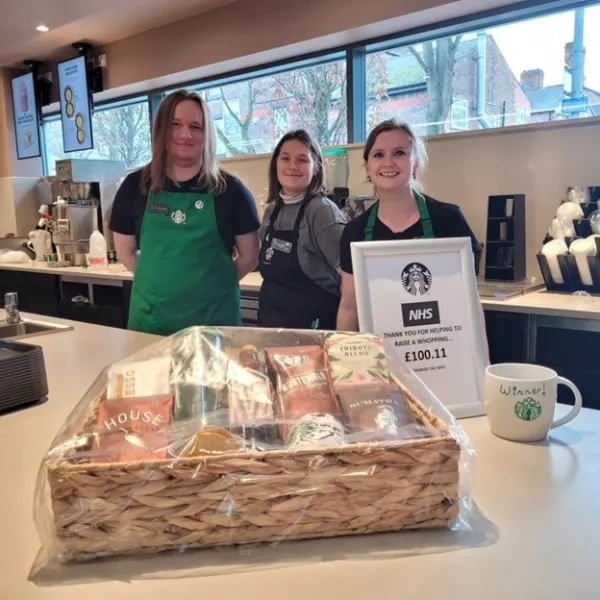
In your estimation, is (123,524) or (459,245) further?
(459,245)

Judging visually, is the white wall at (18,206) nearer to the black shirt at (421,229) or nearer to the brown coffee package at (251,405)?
the black shirt at (421,229)

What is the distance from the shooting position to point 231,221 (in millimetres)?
2111

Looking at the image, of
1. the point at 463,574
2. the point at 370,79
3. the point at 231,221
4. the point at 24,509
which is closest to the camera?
the point at 463,574

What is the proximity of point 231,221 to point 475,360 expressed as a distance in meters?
1.24

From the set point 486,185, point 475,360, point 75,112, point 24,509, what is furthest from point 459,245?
point 75,112

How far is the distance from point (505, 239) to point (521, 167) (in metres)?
0.41

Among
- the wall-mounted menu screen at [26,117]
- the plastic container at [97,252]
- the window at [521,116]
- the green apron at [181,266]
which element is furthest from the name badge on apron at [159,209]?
the wall-mounted menu screen at [26,117]

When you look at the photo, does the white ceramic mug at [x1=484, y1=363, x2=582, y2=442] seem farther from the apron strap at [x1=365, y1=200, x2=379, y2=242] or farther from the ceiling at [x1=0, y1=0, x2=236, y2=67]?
the ceiling at [x1=0, y1=0, x2=236, y2=67]

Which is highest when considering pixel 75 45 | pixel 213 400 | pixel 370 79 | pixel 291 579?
pixel 75 45

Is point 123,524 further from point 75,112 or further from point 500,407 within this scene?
point 75,112

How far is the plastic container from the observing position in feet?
13.6

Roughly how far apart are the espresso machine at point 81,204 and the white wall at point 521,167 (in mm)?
2524

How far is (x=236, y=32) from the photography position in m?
4.15

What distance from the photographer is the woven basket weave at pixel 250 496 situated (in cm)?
62
